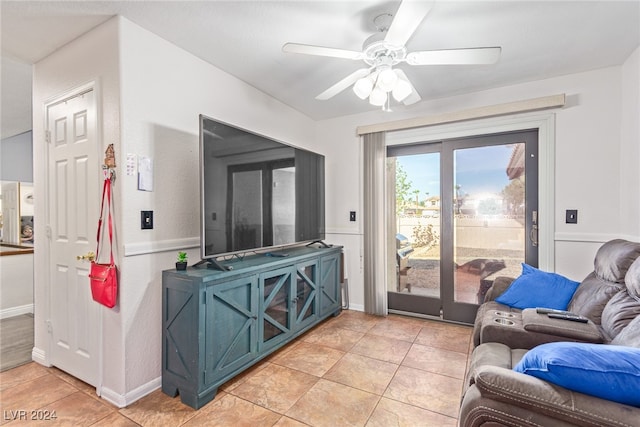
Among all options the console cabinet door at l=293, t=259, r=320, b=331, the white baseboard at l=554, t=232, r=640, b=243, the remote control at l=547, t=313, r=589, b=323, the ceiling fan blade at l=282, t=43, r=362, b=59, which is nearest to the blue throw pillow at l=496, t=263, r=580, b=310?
the remote control at l=547, t=313, r=589, b=323

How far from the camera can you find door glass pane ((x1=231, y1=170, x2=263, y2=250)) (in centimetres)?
230

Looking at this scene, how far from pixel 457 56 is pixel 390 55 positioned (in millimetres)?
394

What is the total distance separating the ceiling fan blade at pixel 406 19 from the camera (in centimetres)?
134

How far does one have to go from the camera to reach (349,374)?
2.25 m

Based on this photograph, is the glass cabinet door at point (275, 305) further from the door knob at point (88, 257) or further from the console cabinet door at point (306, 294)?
the door knob at point (88, 257)

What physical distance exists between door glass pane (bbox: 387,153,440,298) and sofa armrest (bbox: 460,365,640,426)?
7.85 feet

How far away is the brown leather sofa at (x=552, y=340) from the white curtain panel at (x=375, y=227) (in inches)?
50.0

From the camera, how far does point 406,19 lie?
1.44 metres

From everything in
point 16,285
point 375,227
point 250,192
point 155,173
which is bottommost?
point 16,285

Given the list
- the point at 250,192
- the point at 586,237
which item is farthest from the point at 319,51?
the point at 586,237

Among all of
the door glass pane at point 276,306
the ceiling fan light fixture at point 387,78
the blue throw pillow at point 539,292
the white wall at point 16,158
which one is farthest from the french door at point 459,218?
the white wall at point 16,158

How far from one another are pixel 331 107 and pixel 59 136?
2.58 meters

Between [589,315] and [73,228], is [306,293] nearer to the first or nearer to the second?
[73,228]

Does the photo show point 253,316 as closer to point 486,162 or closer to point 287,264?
point 287,264
